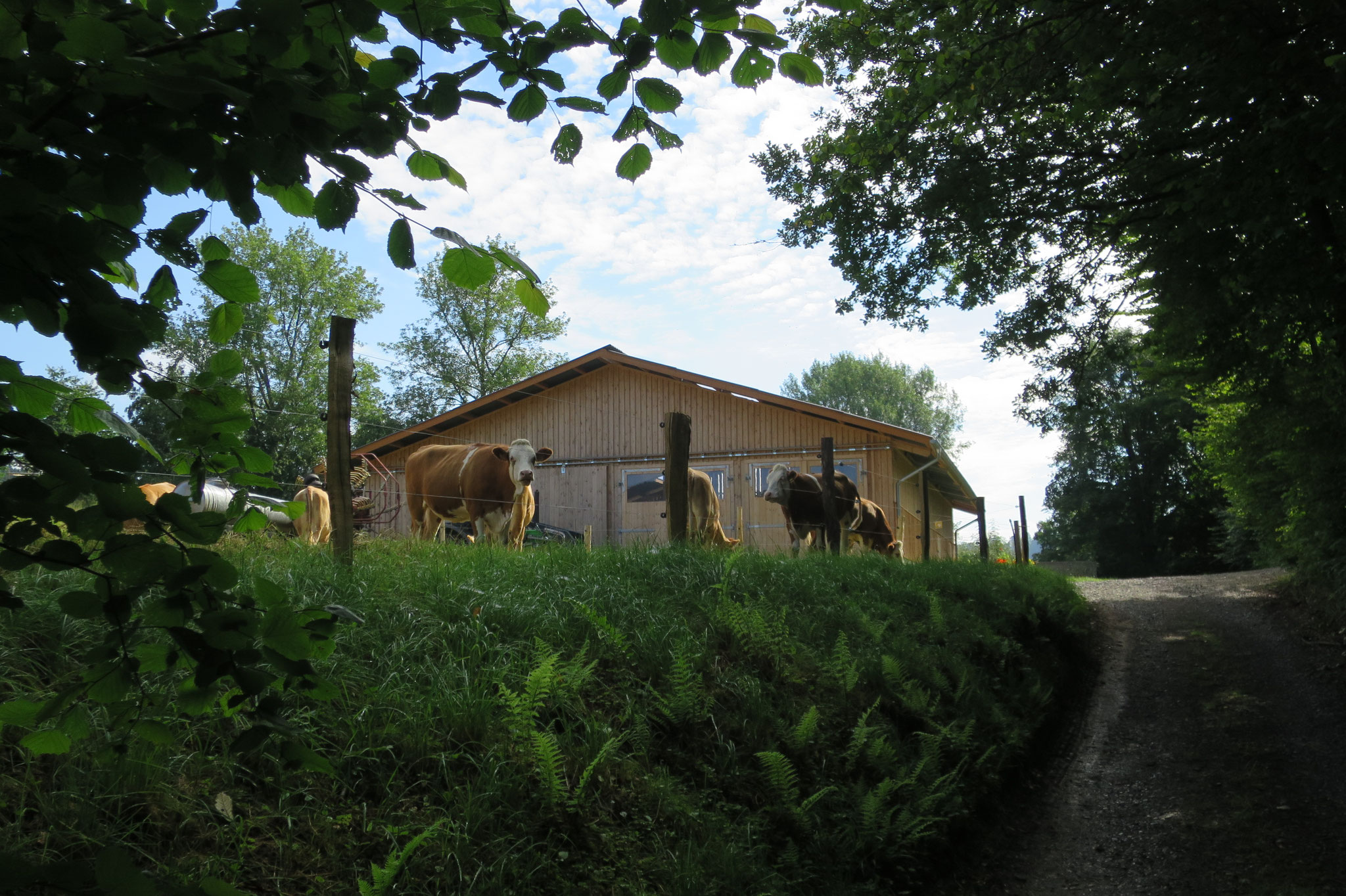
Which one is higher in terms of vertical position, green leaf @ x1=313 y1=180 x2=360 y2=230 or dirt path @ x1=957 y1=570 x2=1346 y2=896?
green leaf @ x1=313 y1=180 x2=360 y2=230

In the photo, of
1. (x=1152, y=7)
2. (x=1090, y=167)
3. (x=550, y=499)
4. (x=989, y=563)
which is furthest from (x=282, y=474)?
(x=1152, y=7)

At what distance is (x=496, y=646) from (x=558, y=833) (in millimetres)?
1238

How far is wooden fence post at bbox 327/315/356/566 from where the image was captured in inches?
231

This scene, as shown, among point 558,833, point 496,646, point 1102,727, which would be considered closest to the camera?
point 558,833

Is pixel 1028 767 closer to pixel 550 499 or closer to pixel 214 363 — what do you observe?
pixel 214 363

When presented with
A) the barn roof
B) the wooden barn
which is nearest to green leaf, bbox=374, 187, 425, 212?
the barn roof

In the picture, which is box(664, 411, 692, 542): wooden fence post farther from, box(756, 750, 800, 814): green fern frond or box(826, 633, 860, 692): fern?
box(756, 750, 800, 814): green fern frond

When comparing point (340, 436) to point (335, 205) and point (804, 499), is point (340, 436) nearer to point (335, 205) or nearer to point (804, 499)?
point (335, 205)

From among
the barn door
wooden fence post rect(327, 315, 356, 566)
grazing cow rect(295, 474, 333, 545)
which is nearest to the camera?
wooden fence post rect(327, 315, 356, 566)

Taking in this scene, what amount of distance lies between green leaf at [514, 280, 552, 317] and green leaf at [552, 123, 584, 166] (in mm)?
309

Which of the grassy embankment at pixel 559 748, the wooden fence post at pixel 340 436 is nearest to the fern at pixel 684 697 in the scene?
the grassy embankment at pixel 559 748

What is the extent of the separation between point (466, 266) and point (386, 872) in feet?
7.72

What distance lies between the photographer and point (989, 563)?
1542 centimetres

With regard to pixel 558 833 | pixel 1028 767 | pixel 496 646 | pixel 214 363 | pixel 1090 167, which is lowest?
pixel 1028 767
